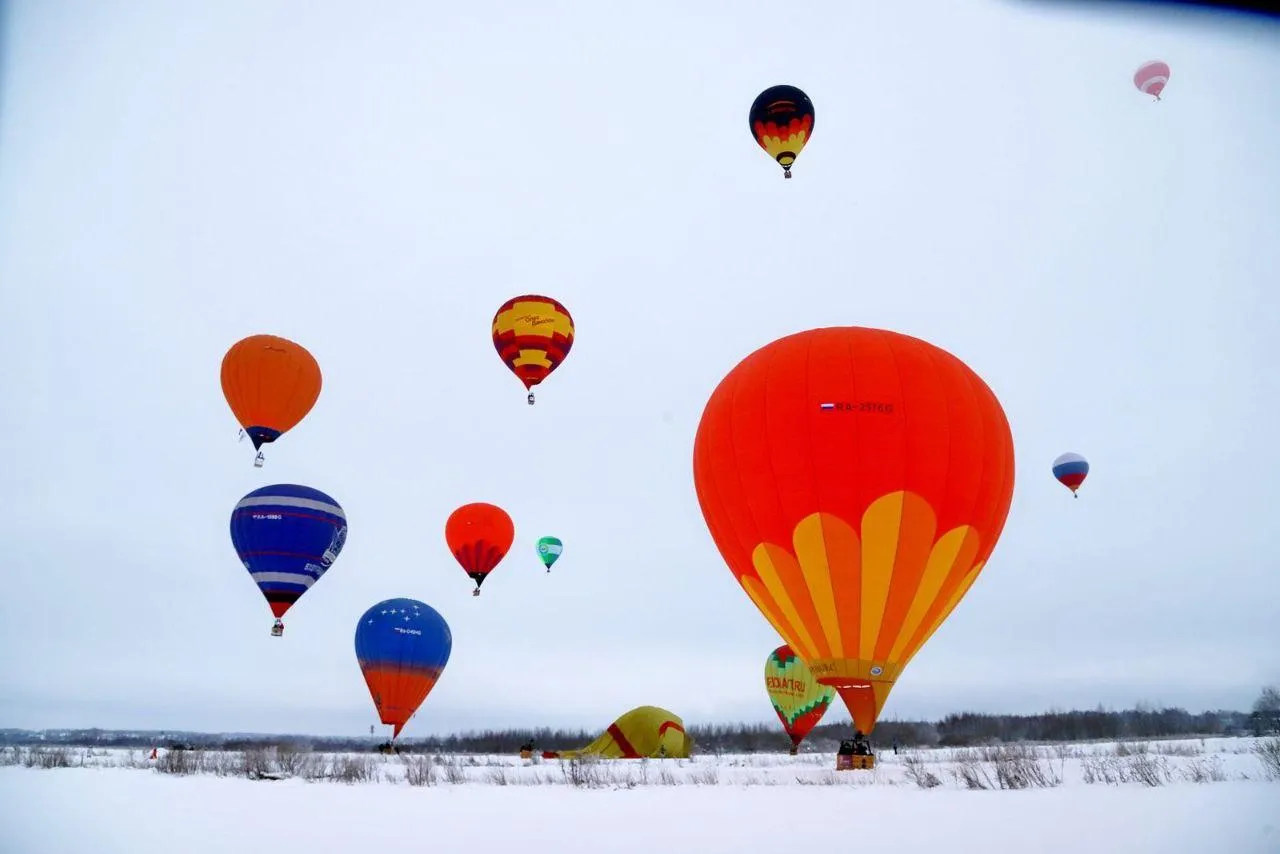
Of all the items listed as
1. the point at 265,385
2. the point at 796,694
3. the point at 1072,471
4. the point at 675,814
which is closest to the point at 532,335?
the point at 265,385

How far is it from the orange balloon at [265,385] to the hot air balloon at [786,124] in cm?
1279

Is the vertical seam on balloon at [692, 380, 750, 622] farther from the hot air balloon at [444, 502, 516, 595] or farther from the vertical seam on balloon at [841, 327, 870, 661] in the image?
the hot air balloon at [444, 502, 516, 595]

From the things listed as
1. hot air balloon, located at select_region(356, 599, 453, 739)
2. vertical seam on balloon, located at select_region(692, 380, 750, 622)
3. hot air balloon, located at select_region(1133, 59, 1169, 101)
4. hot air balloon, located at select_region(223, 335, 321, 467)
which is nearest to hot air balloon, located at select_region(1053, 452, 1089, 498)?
hot air balloon, located at select_region(1133, 59, 1169, 101)

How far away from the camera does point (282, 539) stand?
1858 cm

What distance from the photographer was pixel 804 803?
366 inches

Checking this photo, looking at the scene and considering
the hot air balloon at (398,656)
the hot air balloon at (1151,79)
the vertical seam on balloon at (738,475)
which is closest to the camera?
the vertical seam on balloon at (738,475)

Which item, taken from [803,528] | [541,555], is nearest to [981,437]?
[803,528]

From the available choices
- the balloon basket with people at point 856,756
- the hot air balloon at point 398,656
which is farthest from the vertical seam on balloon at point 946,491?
the hot air balloon at point 398,656

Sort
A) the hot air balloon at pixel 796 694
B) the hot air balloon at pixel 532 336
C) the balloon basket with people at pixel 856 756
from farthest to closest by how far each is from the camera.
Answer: the hot air balloon at pixel 796 694, the hot air balloon at pixel 532 336, the balloon basket with people at pixel 856 756

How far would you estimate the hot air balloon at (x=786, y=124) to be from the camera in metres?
18.5

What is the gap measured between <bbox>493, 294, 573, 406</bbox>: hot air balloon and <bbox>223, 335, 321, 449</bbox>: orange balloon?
204 inches

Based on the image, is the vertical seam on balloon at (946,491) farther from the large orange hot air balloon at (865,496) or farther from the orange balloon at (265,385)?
the orange balloon at (265,385)

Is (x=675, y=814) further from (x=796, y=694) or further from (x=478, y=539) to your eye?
(x=796, y=694)

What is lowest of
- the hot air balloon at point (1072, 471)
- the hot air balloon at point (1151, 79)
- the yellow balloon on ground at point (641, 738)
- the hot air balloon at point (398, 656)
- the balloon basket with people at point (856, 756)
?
the yellow balloon on ground at point (641, 738)
